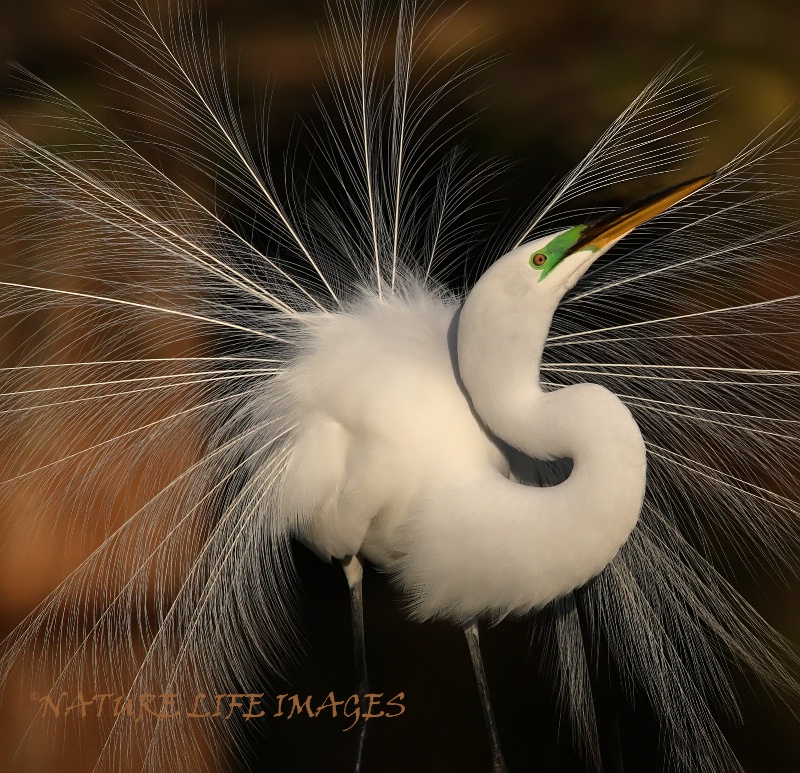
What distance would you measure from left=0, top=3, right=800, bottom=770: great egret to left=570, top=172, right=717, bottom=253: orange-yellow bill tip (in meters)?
0.31

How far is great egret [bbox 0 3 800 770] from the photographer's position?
53.5 inches

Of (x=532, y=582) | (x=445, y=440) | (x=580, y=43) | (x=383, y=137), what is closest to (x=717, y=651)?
(x=532, y=582)

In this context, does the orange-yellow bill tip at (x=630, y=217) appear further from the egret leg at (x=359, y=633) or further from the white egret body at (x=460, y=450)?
the egret leg at (x=359, y=633)

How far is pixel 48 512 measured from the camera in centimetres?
143

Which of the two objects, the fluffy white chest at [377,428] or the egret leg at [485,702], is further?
the egret leg at [485,702]

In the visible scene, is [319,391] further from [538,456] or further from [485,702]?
[485,702]

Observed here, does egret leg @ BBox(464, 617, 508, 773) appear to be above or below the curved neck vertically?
below

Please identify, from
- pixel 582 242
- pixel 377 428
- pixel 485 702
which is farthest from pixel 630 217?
pixel 485 702

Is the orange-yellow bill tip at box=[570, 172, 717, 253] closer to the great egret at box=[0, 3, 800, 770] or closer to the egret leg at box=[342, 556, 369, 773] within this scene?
the great egret at box=[0, 3, 800, 770]

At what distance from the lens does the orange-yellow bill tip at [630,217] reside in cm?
103

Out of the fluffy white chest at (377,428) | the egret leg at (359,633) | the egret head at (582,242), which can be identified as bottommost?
the egret leg at (359,633)

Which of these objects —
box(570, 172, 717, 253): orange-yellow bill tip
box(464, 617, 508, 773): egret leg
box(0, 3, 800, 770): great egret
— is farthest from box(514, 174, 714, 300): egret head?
box(464, 617, 508, 773): egret leg

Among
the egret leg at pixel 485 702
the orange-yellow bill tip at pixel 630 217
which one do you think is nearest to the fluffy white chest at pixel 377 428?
the egret leg at pixel 485 702

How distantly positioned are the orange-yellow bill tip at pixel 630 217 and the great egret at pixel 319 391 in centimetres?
31
